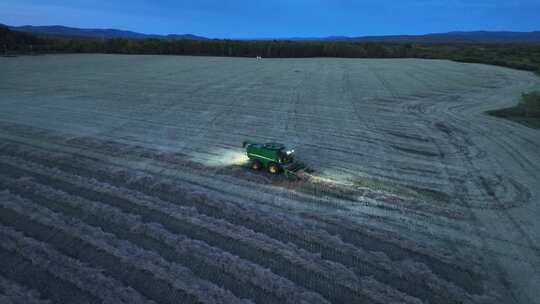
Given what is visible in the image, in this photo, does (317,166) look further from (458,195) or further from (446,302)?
(446,302)

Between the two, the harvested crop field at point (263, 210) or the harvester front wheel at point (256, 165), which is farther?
the harvester front wheel at point (256, 165)

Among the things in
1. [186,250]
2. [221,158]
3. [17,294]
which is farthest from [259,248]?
[221,158]

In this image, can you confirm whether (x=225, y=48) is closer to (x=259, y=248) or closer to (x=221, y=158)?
(x=221, y=158)

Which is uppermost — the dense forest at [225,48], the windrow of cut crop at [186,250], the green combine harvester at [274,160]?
the dense forest at [225,48]

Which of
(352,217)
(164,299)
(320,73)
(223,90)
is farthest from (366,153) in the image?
(320,73)

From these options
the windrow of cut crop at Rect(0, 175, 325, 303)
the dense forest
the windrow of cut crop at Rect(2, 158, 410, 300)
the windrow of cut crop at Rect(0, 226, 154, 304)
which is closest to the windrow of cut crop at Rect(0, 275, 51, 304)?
the windrow of cut crop at Rect(0, 226, 154, 304)

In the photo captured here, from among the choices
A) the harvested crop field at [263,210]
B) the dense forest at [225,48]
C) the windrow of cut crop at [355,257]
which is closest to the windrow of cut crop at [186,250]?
the harvested crop field at [263,210]

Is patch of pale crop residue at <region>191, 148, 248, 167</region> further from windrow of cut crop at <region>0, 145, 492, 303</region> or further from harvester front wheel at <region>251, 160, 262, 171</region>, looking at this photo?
windrow of cut crop at <region>0, 145, 492, 303</region>

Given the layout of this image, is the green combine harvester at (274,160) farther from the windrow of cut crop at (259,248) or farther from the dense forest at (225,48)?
the dense forest at (225,48)
